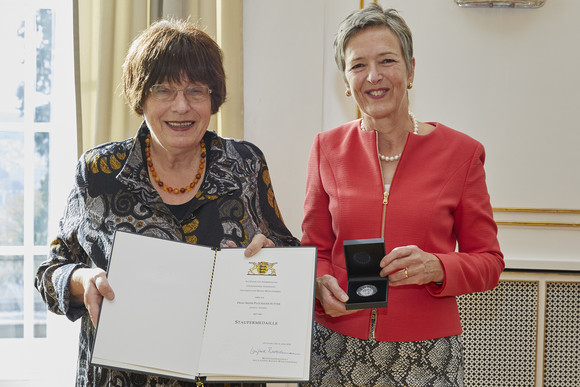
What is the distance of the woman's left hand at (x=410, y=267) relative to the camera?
4.87 ft

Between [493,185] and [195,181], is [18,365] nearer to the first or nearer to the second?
[195,181]

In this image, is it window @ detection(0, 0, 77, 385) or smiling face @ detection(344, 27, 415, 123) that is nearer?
smiling face @ detection(344, 27, 415, 123)

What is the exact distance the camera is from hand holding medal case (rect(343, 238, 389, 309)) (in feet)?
4.77

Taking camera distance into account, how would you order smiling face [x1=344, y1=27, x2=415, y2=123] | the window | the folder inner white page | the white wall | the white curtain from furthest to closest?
the window → the white wall → the white curtain → smiling face [x1=344, y1=27, x2=415, y2=123] → the folder inner white page

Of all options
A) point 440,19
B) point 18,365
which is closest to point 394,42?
point 440,19

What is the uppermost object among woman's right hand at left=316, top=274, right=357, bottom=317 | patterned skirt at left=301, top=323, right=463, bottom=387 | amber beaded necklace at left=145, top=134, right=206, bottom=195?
amber beaded necklace at left=145, top=134, right=206, bottom=195

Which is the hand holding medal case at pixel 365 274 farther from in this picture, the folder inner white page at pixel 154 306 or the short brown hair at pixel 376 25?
the short brown hair at pixel 376 25

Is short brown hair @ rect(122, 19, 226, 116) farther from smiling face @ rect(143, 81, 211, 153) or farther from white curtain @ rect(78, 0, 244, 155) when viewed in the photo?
white curtain @ rect(78, 0, 244, 155)

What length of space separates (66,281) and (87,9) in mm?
1606

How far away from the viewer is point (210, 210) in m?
1.58

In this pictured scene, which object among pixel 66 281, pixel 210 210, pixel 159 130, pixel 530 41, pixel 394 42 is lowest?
pixel 66 281

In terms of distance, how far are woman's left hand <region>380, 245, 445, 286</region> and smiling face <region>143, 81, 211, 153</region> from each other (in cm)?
62
